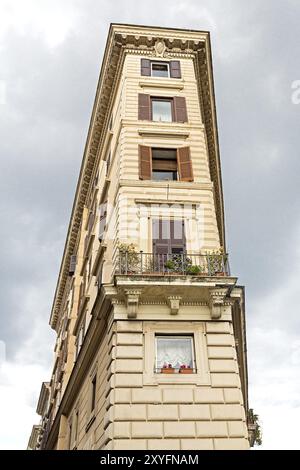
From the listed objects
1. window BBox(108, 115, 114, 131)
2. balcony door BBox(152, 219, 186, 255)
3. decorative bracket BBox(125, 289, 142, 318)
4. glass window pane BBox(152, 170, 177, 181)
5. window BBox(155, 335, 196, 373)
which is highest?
window BBox(108, 115, 114, 131)

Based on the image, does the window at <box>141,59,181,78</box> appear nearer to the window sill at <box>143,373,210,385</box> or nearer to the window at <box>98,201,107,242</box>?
the window at <box>98,201,107,242</box>

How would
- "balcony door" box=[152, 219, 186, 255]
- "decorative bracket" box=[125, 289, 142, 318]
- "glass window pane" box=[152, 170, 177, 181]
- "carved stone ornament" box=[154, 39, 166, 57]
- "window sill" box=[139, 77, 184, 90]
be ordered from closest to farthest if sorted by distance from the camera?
1. "decorative bracket" box=[125, 289, 142, 318]
2. "balcony door" box=[152, 219, 186, 255]
3. "glass window pane" box=[152, 170, 177, 181]
4. "window sill" box=[139, 77, 184, 90]
5. "carved stone ornament" box=[154, 39, 166, 57]

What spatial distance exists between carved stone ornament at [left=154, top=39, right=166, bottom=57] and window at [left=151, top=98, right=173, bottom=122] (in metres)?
3.93

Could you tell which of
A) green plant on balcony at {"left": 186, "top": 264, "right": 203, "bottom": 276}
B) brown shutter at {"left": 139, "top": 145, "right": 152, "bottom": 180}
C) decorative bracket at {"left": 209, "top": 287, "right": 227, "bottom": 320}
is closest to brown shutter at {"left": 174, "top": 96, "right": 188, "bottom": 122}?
brown shutter at {"left": 139, "top": 145, "right": 152, "bottom": 180}

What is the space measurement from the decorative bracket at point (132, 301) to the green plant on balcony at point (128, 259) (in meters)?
1.10

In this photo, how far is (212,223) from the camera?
18125 mm

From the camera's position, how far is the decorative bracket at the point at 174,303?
14883 mm

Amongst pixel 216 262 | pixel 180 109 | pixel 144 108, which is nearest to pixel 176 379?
pixel 216 262

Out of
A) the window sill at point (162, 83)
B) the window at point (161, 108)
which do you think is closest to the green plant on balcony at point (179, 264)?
the window at point (161, 108)

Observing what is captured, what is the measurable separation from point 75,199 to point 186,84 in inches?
571

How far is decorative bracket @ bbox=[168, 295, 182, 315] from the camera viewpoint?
14883mm

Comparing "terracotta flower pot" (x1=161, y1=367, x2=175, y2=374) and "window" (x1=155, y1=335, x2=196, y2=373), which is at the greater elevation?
"window" (x1=155, y1=335, x2=196, y2=373)

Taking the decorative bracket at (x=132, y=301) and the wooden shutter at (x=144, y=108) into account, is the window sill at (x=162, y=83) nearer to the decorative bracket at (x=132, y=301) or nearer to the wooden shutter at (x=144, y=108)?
the wooden shutter at (x=144, y=108)
